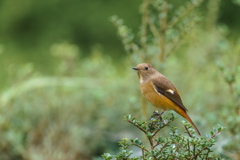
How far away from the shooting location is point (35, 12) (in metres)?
6.06

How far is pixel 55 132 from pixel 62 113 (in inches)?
9.9

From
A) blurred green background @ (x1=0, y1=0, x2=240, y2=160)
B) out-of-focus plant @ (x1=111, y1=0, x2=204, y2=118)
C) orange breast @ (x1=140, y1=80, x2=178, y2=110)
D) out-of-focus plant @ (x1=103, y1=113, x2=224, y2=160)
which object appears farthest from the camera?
blurred green background @ (x1=0, y1=0, x2=240, y2=160)

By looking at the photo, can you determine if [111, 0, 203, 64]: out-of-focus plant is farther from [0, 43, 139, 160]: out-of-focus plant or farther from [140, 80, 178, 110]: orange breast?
[140, 80, 178, 110]: orange breast

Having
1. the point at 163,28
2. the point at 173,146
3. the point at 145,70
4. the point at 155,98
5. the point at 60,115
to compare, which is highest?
the point at 163,28

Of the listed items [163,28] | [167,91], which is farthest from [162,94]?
[163,28]

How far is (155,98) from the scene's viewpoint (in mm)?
1821

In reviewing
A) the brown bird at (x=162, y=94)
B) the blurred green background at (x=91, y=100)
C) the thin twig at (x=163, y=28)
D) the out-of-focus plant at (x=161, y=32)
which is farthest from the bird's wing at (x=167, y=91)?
the thin twig at (x=163, y=28)

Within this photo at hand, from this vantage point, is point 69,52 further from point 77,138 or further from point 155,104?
point 155,104

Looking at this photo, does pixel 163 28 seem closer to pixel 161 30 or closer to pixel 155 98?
pixel 161 30

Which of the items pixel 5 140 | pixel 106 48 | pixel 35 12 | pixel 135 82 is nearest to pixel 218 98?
pixel 135 82

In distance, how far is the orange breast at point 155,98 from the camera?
5.96 feet

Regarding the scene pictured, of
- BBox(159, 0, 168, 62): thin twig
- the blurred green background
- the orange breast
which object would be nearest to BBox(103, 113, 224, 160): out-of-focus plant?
the orange breast

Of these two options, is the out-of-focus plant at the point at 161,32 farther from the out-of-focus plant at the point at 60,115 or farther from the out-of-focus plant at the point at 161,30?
the out-of-focus plant at the point at 60,115

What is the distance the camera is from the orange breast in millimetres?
1818
